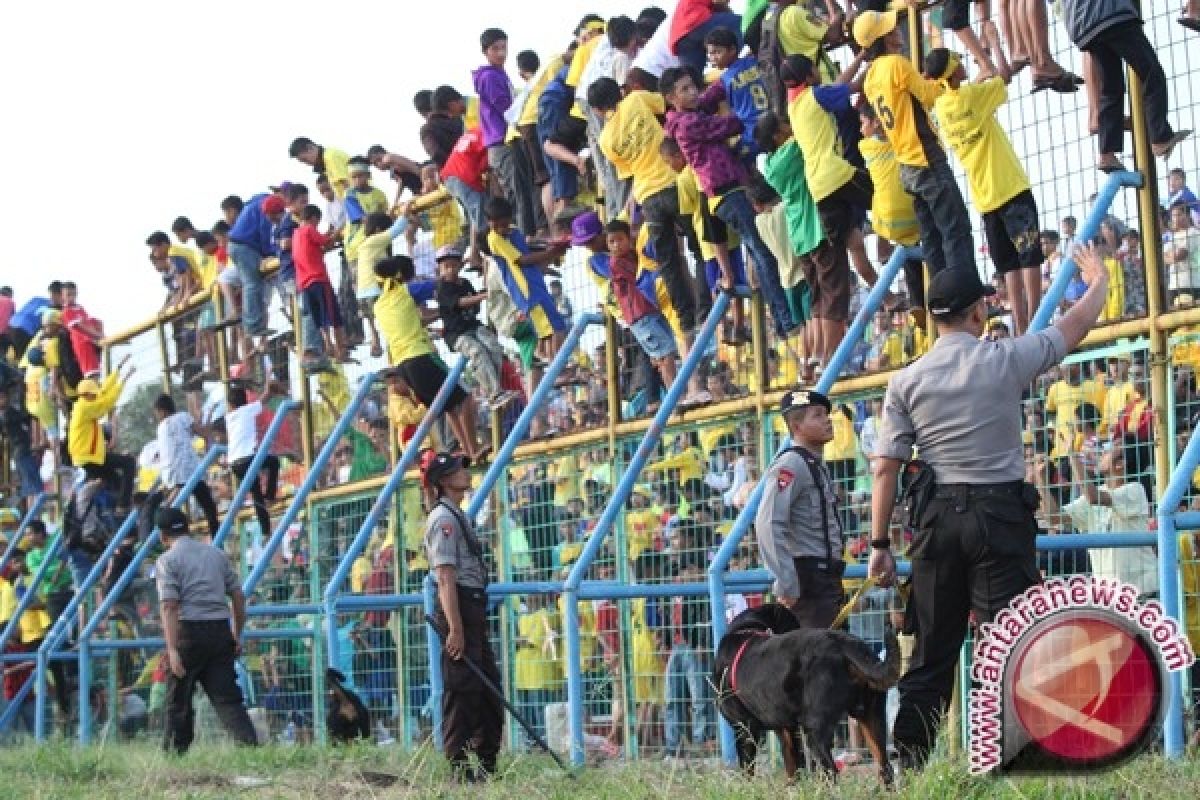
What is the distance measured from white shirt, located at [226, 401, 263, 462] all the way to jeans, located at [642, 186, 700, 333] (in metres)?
6.01

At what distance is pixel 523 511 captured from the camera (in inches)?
554

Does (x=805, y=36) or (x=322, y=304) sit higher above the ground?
(x=805, y=36)

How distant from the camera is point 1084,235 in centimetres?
937

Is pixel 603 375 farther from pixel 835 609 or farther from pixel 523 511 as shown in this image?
pixel 835 609

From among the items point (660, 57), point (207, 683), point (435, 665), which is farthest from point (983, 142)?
point (207, 683)

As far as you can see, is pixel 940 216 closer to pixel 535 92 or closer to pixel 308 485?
pixel 535 92

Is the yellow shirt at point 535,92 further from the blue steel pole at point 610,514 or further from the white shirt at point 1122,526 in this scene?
the white shirt at point 1122,526

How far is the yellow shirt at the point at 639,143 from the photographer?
1286 cm

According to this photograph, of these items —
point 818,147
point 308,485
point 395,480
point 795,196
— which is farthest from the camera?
point 308,485

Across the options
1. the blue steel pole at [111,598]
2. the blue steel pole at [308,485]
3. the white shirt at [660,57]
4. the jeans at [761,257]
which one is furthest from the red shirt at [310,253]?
the jeans at [761,257]

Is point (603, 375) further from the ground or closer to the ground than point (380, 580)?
further from the ground

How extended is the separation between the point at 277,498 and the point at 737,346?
656 cm

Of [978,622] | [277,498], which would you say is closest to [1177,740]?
[978,622]

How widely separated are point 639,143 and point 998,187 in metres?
3.35
